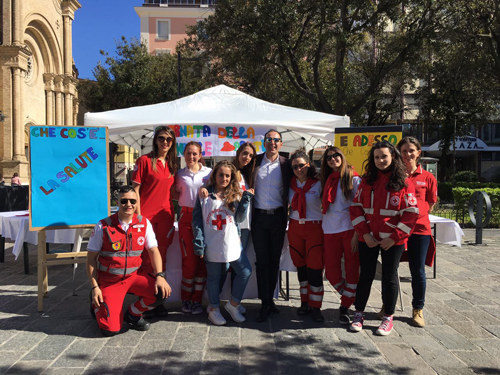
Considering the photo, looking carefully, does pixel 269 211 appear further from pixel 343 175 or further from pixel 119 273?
pixel 119 273

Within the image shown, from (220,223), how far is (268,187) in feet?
2.02

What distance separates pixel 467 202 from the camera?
442 inches

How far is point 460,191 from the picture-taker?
443 inches

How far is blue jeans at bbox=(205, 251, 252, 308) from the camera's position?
4.04 meters

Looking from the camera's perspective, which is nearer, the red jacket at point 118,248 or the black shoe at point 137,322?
the red jacket at point 118,248

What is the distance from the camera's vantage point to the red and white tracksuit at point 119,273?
3.74 metres

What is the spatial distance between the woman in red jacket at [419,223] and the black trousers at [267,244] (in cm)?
129

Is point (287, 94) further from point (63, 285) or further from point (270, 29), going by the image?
point (63, 285)

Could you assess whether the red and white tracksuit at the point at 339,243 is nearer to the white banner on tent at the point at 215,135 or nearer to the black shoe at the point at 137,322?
the black shoe at the point at 137,322

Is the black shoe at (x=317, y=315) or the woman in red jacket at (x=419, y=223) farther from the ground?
the woman in red jacket at (x=419, y=223)

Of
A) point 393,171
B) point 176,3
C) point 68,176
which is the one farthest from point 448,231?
point 176,3

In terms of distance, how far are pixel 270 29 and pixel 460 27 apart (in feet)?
21.2

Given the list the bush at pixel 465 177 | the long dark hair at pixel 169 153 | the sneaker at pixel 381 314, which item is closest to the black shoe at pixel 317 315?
the sneaker at pixel 381 314

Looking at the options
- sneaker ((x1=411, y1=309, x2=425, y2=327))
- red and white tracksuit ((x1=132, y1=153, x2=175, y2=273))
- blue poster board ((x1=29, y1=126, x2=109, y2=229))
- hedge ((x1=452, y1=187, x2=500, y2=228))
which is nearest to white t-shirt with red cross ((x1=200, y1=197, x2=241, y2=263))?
red and white tracksuit ((x1=132, y1=153, x2=175, y2=273))
